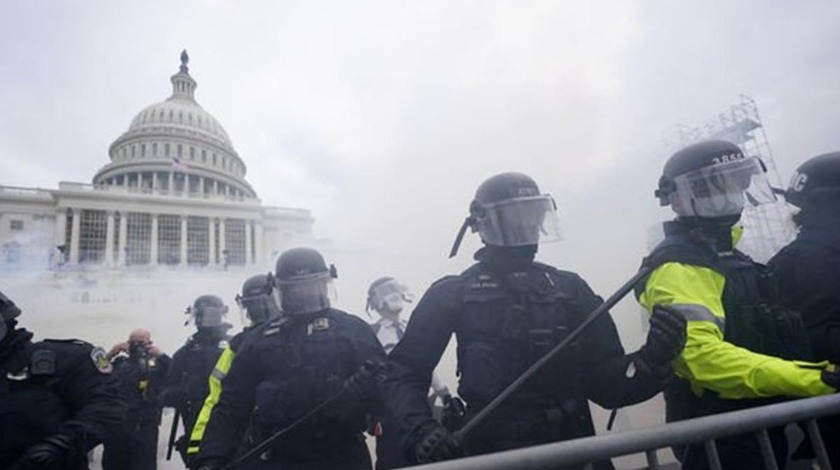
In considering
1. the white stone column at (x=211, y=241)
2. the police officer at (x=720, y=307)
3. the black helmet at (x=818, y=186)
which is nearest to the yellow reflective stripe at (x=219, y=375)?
the police officer at (x=720, y=307)

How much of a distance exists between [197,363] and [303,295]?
98.6 inches

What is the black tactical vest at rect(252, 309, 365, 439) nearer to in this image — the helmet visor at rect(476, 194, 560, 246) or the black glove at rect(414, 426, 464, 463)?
the black glove at rect(414, 426, 464, 463)

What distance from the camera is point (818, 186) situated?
2.33 meters

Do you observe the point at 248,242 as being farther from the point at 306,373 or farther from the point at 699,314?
the point at 699,314

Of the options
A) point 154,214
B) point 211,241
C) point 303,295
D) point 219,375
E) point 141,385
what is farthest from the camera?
point 211,241

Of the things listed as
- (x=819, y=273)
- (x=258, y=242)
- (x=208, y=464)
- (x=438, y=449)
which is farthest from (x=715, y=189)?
(x=258, y=242)

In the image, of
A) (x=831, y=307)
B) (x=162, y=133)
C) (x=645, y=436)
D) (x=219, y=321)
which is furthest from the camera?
(x=162, y=133)

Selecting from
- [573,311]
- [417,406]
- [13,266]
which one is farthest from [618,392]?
[13,266]

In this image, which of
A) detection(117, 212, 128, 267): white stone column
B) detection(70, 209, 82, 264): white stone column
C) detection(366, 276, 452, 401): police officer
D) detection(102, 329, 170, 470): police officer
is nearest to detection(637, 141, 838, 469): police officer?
detection(366, 276, 452, 401): police officer

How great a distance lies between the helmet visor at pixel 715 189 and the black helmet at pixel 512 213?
1.77 ft

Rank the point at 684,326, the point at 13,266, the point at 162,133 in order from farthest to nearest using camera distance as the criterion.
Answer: the point at 162,133
the point at 13,266
the point at 684,326

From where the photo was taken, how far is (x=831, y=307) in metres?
1.97

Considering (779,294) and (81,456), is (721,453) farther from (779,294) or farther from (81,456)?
(81,456)

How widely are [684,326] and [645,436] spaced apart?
0.45 m
